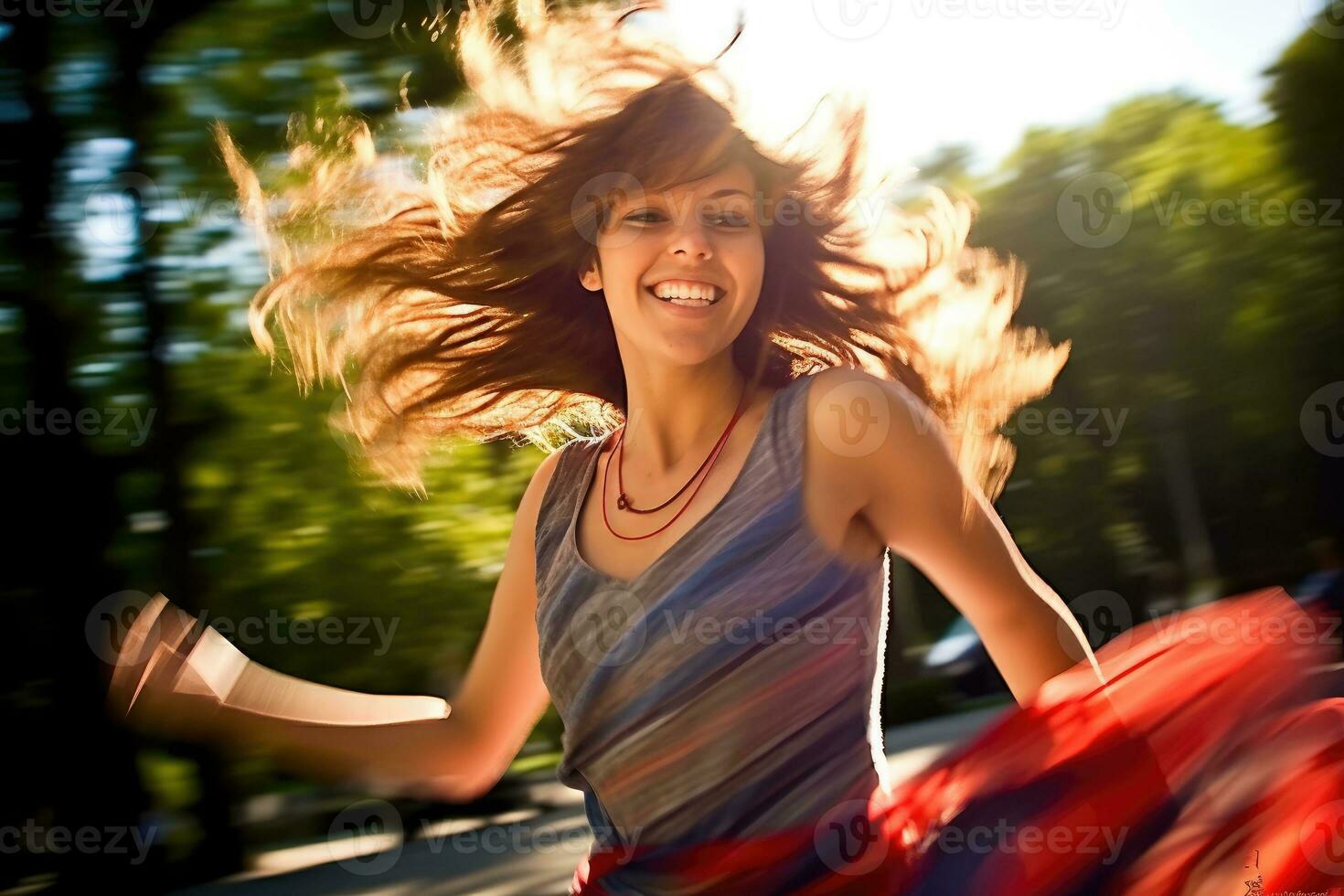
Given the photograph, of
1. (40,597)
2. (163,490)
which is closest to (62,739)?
(40,597)

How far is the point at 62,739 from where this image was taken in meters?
7.64

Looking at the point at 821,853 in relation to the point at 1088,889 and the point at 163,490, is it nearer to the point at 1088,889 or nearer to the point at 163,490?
the point at 1088,889

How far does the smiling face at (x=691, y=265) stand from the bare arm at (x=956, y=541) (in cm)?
29

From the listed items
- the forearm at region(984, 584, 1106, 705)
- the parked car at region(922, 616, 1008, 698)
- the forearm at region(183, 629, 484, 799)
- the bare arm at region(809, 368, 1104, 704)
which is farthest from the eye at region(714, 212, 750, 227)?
the parked car at region(922, 616, 1008, 698)

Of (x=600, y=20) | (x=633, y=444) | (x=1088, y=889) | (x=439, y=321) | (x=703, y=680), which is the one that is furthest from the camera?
(x=439, y=321)

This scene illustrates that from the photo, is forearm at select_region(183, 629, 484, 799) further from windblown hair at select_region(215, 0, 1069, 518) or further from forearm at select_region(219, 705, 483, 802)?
windblown hair at select_region(215, 0, 1069, 518)

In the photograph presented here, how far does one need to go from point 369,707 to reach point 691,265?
1009 mm

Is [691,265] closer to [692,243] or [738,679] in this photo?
[692,243]

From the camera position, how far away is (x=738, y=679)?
7.27ft

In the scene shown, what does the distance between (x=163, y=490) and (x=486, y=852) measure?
3.30m

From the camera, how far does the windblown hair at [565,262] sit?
8.87ft

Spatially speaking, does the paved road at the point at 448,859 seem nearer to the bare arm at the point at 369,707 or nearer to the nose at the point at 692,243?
the bare arm at the point at 369,707

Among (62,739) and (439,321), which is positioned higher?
(439,321)

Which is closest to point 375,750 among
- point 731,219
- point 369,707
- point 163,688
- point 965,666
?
point 369,707
